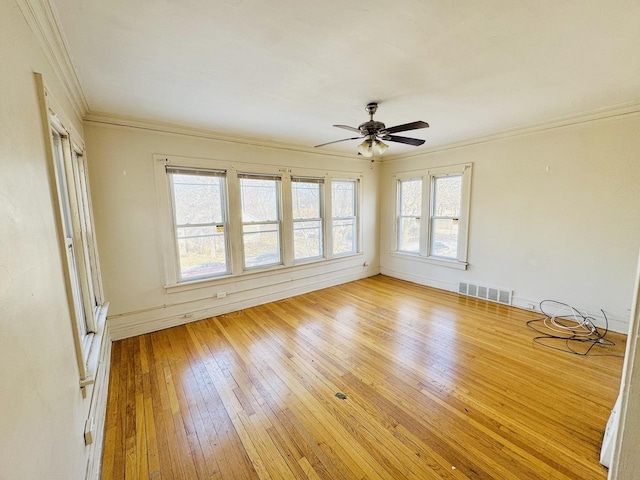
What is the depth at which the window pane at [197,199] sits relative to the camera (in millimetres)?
3426

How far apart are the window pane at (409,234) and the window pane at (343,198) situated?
1.03 metres

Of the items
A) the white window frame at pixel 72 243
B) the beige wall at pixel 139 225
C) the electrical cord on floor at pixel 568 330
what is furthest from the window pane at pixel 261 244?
the electrical cord on floor at pixel 568 330

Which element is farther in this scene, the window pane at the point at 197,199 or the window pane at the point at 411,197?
the window pane at the point at 411,197

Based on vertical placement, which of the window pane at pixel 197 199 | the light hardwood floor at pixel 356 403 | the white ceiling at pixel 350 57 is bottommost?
the light hardwood floor at pixel 356 403

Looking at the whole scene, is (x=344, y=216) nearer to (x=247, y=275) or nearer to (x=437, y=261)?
(x=437, y=261)

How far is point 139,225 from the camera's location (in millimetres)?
3164

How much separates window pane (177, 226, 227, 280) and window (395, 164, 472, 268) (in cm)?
347

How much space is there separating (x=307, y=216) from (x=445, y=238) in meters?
2.50

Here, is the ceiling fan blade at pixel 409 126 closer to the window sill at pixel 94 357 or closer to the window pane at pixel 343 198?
the window pane at pixel 343 198

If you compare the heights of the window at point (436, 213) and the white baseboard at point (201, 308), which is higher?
the window at point (436, 213)

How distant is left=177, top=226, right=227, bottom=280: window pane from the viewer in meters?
3.53

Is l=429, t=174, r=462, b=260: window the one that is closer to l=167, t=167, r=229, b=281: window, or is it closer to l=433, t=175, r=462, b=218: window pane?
l=433, t=175, r=462, b=218: window pane

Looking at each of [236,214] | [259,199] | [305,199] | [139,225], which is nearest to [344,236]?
[305,199]

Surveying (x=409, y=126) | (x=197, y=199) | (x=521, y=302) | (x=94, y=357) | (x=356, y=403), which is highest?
(x=409, y=126)
